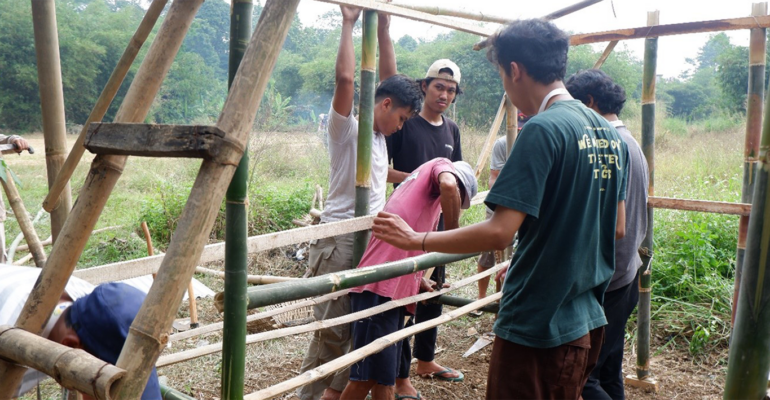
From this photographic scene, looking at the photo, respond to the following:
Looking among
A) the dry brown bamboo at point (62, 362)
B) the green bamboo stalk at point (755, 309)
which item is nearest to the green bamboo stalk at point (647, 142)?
the green bamboo stalk at point (755, 309)

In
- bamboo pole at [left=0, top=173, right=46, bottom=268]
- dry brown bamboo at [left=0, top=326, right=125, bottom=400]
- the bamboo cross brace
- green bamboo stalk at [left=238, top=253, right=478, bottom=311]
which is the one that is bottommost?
the bamboo cross brace

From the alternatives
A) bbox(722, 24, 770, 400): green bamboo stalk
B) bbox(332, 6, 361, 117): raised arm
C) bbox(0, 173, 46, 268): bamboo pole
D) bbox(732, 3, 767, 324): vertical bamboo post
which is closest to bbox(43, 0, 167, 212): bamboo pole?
bbox(0, 173, 46, 268): bamboo pole

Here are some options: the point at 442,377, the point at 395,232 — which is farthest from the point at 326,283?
the point at 442,377

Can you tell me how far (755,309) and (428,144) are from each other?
264cm

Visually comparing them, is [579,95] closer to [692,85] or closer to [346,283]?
[346,283]

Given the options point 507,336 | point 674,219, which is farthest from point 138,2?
point 507,336

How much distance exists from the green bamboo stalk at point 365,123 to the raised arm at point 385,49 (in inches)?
21.6

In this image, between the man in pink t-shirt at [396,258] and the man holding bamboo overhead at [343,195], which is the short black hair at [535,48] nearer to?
the man in pink t-shirt at [396,258]

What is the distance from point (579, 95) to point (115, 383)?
7.56 ft

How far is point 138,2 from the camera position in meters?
34.3

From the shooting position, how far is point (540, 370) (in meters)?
1.82

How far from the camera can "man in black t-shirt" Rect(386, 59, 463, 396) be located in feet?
11.6

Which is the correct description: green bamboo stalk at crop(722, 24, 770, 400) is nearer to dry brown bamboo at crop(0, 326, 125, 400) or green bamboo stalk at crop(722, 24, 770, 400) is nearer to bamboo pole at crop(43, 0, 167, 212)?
dry brown bamboo at crop(0, 326, 125, 400)

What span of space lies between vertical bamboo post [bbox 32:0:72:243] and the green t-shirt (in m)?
1.24
